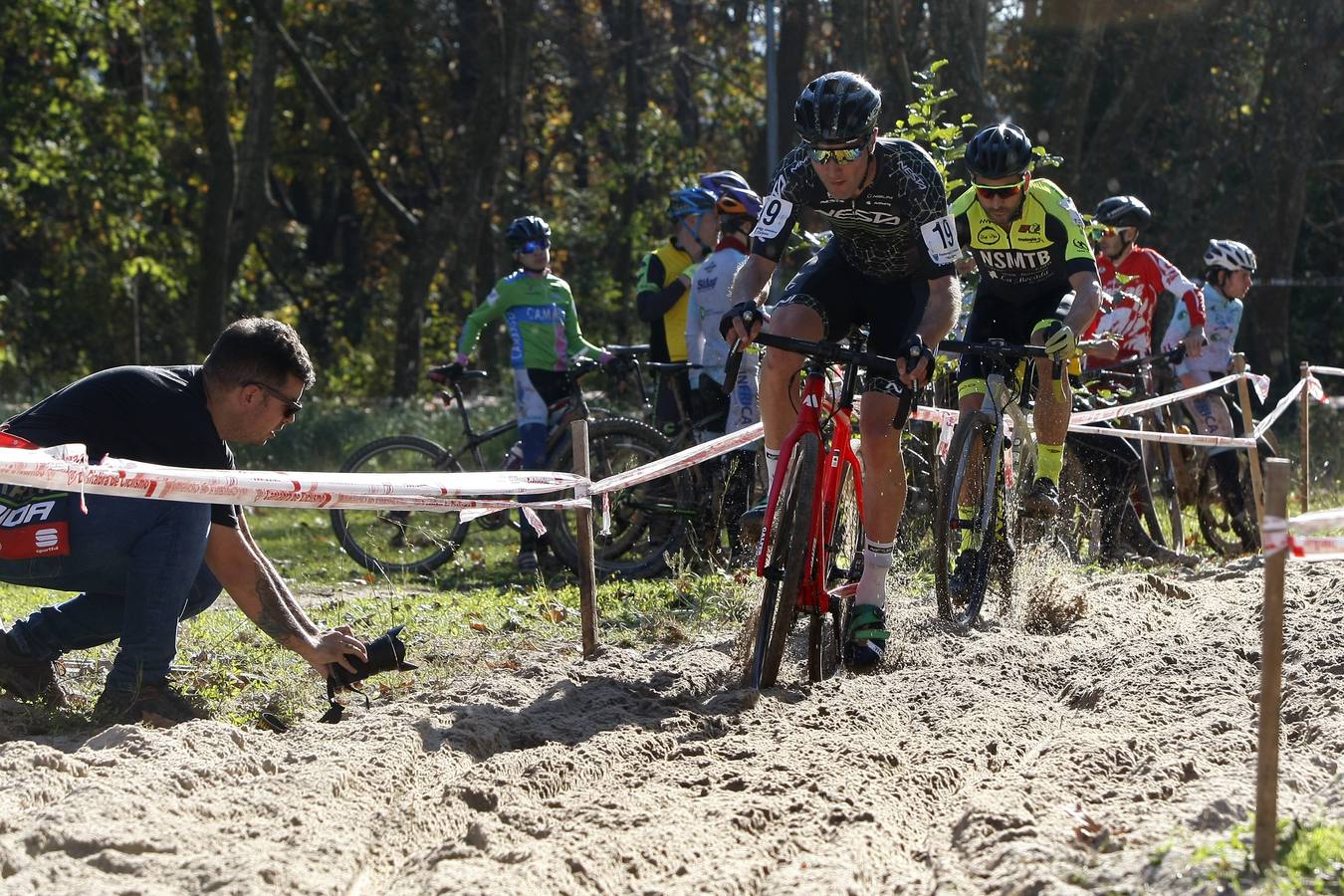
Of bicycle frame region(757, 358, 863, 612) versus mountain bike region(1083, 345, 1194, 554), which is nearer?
bicycle frame region(757, 358, 863, 612)

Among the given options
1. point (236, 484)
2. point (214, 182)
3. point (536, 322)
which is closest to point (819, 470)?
point (236, 484)

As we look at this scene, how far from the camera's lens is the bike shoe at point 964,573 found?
771 cm

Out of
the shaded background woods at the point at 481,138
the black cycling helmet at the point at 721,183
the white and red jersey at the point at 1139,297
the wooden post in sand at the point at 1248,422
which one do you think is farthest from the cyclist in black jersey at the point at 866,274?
the shaded background woods at the point at 481,138

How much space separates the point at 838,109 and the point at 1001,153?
6.35 ft

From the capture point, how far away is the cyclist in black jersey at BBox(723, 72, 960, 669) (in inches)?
244

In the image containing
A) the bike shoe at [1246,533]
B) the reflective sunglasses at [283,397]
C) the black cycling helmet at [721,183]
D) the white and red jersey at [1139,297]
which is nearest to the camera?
the reflective sunglasses at [283,397]

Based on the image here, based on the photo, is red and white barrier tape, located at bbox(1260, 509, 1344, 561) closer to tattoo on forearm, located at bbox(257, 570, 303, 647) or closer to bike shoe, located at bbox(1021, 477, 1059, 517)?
tattoo on forearm, located at bbox(257, 570, 303, 647)

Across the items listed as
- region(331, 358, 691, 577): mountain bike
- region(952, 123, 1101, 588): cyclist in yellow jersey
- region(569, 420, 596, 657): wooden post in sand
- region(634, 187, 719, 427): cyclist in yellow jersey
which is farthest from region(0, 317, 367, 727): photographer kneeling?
region(634, 187, 719, 427): cyclist in yellow jersey

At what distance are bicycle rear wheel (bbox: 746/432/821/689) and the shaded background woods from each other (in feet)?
38.6

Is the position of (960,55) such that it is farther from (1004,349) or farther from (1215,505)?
(1004,349)

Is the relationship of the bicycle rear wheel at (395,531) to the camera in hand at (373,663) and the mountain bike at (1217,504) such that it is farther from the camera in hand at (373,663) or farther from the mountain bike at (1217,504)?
the mountain bike at (1217,504)

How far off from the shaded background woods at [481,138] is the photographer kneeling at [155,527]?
1252 cm

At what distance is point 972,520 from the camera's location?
25.2 feet

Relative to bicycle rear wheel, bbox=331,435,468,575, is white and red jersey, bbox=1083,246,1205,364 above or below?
above
